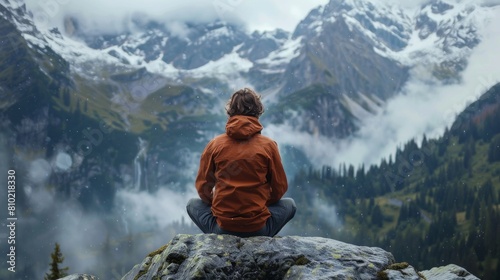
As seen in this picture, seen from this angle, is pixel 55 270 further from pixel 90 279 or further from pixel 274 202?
pixel 274 202

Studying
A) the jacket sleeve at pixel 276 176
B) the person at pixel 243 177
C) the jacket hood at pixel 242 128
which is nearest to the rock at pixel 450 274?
the person at pixel 243 177

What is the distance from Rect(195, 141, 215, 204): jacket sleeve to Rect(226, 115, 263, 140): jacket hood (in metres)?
0.74

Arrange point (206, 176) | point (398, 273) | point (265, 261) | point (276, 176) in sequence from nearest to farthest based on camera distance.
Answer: point (398, 273)
point (265, 261)
point (276, 176)
point (206, 176)

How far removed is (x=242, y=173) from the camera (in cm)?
1099

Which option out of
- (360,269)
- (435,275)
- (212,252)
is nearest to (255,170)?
(212,252)

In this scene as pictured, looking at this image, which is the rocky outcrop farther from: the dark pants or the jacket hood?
the jacket hood

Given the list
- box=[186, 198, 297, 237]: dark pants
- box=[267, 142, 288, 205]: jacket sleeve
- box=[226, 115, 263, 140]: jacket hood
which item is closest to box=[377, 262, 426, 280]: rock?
box=[186, 198, 297, 237]: dark pants

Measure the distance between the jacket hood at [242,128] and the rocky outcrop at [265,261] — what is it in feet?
6.90

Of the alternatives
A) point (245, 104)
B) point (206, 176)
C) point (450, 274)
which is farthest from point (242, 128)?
point (450, 274)

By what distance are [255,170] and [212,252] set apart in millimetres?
2003

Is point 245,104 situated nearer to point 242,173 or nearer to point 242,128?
point 242,128

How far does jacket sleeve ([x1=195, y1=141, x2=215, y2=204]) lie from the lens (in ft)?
37.7

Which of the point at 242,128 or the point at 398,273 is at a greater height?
the point at 242,128

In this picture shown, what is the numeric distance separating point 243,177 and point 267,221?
129 centimetres
